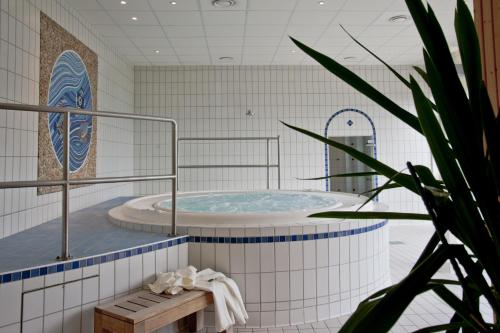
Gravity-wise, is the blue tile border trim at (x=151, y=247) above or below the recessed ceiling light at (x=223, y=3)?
below

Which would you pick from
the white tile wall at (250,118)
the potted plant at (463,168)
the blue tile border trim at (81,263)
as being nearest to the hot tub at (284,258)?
the blue tile border trim at (81,263)

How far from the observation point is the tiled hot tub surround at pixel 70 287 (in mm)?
1704

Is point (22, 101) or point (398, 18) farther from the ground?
point (398, 18)

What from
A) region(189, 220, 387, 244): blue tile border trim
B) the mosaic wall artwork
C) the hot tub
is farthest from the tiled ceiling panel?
region(189, 220, 387, 244): blue tile border trim

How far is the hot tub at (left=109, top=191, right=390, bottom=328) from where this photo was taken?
251 centimetres

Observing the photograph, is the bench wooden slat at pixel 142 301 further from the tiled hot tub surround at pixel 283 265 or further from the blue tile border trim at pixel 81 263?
the tiled hot tub surround at pixel 283 265

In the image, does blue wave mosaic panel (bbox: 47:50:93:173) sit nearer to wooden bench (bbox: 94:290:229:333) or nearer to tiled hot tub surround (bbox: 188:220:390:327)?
tiled hot tub surround (bbox: 188:220:390:327)

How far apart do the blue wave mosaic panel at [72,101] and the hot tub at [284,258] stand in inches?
68.7

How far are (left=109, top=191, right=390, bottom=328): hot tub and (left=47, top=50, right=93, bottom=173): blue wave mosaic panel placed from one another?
175cm

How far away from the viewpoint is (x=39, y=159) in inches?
138

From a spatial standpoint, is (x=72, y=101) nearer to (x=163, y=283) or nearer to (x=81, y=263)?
(x=81, y=263)

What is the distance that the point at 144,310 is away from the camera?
6.07 ft

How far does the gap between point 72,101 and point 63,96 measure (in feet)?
0.76

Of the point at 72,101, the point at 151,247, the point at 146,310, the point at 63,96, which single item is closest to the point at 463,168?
the point at 146,310
